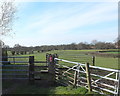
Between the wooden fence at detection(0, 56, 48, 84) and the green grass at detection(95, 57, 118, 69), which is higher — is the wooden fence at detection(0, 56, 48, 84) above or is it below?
above

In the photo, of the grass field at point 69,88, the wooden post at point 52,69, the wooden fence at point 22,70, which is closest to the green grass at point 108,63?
the grass field at point 69,88

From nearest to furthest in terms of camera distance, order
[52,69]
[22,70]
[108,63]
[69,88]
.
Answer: [69,88], [52,69], [22,70], [108,63]

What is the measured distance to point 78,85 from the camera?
6.56 m

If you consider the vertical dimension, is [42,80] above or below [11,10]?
below

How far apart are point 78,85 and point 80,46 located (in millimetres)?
65838

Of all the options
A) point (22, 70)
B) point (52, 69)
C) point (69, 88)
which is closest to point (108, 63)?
point (52, 69)

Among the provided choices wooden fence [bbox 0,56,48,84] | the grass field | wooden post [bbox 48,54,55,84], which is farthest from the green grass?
wooden fence [bbox 0,56,48,84]

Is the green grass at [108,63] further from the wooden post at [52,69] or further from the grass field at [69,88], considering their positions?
the wooden post at [52,69]

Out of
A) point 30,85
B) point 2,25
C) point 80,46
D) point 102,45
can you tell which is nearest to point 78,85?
point 30,85

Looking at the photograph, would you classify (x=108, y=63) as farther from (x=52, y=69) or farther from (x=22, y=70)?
(x=22, y=70)

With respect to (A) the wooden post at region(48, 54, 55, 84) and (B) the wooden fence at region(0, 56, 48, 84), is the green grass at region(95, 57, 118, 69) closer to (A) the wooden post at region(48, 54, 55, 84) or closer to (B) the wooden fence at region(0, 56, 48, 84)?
(A) the wooden post at region(48, 54, 55, 84)

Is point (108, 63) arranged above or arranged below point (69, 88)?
below

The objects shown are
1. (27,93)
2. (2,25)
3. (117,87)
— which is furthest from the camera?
(2,25)

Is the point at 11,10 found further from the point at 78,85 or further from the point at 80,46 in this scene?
the point at 80,46
